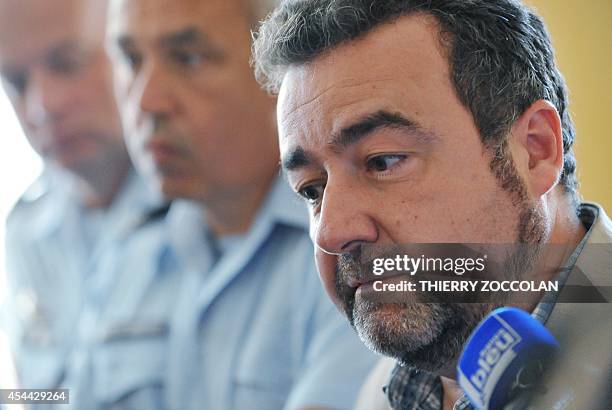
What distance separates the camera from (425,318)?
938 mm

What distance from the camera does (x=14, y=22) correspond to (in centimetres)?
145

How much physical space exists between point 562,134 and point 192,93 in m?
0.64

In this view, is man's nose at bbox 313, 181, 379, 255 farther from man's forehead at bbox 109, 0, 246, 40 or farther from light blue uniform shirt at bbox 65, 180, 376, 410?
man's forehead at bbox 109, 0, 246, 40

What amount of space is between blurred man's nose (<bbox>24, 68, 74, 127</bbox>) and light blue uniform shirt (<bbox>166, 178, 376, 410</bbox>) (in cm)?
32

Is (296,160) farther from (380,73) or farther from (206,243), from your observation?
(206,243)

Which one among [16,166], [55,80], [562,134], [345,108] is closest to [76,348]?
[16,166]

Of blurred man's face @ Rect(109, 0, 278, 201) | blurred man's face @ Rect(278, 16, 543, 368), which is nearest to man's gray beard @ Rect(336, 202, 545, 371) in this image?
blurred man's face @ Rect(278, 16, 543, 368)

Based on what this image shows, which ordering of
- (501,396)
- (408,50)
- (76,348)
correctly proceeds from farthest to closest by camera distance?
(76,348), (408,50), (501,396)

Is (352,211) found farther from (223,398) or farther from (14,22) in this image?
(14,22)

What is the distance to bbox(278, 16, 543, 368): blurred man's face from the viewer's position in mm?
919

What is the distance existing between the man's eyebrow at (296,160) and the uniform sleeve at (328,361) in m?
0.31

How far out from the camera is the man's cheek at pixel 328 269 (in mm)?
965

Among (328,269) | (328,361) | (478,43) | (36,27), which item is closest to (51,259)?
(36,27)

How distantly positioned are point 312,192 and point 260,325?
0.35 meters
